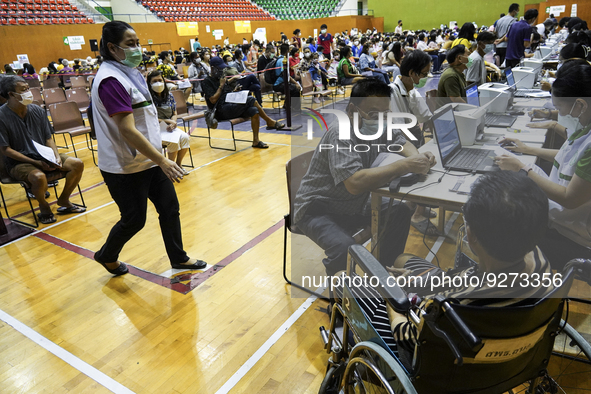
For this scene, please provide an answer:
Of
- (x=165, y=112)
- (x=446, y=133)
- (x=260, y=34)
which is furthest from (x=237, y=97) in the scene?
(x=260, y=34)

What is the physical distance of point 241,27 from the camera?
2036 centimetres

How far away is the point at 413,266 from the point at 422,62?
7.73 feet

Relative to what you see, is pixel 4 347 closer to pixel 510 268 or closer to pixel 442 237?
pixel 510 268

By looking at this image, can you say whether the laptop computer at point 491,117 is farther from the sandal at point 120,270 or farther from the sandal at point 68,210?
the sandal at point 68,210

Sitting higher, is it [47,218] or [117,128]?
[117,128]

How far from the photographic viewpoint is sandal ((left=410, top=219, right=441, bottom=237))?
10.3 feet

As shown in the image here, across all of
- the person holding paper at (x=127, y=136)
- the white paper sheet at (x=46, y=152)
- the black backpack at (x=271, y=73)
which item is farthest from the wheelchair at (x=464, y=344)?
the black backpack at (x=271, y=73)

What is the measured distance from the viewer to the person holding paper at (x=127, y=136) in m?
2.09

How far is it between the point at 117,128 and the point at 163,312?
3.60 feet

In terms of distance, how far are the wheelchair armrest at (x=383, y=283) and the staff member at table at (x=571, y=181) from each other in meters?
0.97

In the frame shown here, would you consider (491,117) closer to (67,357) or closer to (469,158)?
A: (469,158)

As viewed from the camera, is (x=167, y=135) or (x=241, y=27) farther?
(x=241, y=27)

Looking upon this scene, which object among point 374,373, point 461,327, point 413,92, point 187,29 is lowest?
point 374,373

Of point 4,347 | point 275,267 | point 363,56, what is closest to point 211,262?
point 275,267
